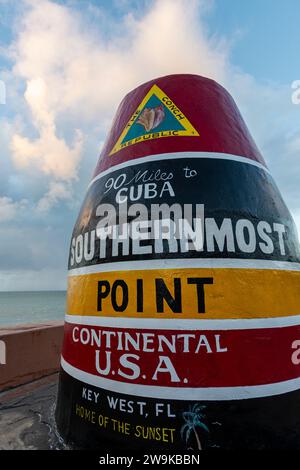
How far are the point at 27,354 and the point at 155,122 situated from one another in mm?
4488

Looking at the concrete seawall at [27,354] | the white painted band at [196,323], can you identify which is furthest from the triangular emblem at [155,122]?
the concrete seawall at [27,354]

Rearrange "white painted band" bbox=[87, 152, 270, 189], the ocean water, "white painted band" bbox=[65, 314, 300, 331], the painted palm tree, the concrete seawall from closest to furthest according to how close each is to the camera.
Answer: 1. the painted palm tree
2. "white painted band" bbox=[65, 314, 300, 331]
3. "white painted band" bbox=[87, 152, 270, 189]
4. the concrete seawall
5. the ocean water

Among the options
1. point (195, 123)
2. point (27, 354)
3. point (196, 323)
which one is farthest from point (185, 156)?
point (27, 354)

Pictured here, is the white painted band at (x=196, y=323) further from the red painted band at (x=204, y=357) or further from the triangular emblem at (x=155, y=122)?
the triangular emblem at (x=155, y=122)

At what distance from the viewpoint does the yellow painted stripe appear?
2697mm

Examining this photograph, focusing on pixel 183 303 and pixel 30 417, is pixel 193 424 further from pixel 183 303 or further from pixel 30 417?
pixel 30 417

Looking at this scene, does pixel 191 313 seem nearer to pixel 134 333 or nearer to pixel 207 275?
pixel 207 275

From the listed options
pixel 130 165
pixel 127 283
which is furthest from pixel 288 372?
pixel 130 165

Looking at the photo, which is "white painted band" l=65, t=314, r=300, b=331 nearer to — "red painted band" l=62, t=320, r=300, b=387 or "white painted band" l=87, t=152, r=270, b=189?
"red painted band" l=62, t=320, r=300, b=387

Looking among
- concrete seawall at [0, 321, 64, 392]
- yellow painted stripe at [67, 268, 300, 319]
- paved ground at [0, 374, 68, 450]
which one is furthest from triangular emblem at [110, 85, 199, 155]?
concrete seawall at [0, 321, 64, 392]

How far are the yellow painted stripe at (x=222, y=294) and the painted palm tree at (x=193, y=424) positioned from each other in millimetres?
767

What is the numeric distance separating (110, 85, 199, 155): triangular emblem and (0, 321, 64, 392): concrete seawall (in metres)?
3.62

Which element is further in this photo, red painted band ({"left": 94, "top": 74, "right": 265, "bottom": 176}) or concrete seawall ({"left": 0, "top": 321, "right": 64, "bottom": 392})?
concrete seawall ({"left": 0, "top": 321, "right": 64, "bottom": 392})

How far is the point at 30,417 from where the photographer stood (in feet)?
13.3
